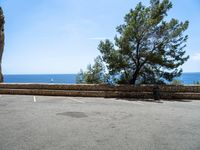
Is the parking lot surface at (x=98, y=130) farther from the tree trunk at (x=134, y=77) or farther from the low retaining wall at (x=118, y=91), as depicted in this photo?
the tree trunk at (x=134, y=77)

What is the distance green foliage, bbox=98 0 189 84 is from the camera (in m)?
16.9

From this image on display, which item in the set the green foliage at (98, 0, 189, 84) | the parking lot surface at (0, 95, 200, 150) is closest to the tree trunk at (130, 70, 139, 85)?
the green foliage at (98, 0, 189, 84)

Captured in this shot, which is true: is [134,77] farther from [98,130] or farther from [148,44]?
[98,130]

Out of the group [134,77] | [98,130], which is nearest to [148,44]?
[134,77]

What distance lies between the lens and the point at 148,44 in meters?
17.6

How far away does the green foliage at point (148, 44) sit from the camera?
55.3 ft

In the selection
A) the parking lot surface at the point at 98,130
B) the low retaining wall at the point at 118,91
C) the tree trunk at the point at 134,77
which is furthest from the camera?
the tree trunk at the point at 134,77

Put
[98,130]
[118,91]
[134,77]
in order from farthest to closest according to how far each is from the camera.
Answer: [134,77] → [118,91] → [98,130]

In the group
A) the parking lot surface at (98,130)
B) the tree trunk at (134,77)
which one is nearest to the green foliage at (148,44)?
the tree trunk at (134,77)

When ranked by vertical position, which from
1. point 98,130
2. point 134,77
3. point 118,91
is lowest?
point 98,130

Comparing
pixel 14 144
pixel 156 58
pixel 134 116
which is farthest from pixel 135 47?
Result: pixel 14 144

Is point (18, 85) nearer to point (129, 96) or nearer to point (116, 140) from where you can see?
point (129, 96)

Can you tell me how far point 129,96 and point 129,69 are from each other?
322 centimetres

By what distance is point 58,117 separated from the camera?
880 cm
